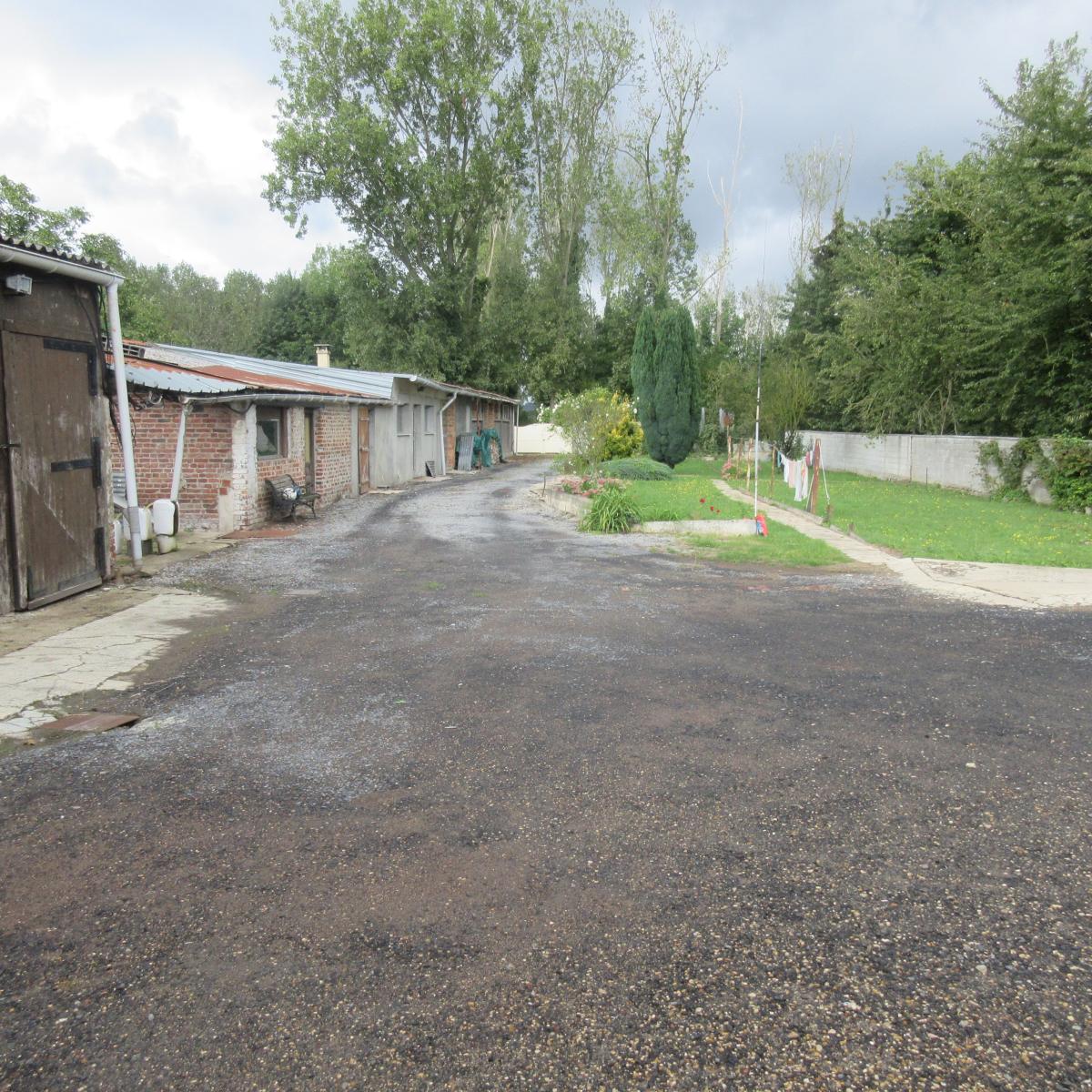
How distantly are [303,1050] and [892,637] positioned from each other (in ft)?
18.7

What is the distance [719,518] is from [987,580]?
17.6 ft

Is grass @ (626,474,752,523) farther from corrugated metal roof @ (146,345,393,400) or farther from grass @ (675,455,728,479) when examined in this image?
corrugated metal roof @ (146,345,393,400)

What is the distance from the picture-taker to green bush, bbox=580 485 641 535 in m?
13.8

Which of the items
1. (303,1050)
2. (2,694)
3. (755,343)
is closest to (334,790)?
(303,1050)

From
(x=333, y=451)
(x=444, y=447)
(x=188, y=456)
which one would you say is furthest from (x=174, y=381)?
(x=444, y=447)

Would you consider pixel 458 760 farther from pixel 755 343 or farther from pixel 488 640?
pixel 755 343

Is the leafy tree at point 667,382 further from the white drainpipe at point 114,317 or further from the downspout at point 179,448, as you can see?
the white drainpipe at point 114,317

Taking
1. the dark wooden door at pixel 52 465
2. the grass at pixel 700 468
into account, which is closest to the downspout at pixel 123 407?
the dark wooden door at pixel 52 465

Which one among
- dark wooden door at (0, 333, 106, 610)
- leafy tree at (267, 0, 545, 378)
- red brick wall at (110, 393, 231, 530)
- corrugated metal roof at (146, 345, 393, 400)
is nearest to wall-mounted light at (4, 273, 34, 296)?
dark wooden door at (0, 333, 106, 610)

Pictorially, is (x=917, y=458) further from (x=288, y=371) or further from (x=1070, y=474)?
(x=288, y=371)

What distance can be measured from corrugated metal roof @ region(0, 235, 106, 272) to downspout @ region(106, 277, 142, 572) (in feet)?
1.32

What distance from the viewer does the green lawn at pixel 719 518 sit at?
10914 mm

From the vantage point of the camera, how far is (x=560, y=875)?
123 inches

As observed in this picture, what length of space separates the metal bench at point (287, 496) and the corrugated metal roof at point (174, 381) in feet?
7.27
